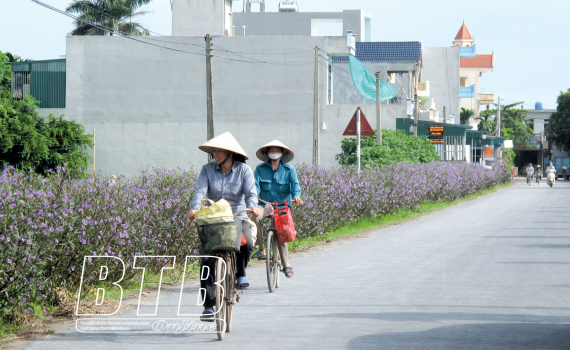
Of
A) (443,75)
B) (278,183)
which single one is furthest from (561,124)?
(278,183)

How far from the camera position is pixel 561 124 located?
85.9 metres

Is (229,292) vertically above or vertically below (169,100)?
below

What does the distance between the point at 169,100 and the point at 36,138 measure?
23.0ft

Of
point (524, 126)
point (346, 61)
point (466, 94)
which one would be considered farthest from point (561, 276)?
point (524, 126)

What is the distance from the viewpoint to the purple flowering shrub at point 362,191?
47.0 feet

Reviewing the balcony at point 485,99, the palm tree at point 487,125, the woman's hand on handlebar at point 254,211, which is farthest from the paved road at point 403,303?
the balcony at point 485,99

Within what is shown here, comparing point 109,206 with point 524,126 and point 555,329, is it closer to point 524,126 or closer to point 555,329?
point 555,329

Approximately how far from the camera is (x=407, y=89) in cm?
5216

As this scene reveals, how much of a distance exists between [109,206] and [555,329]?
4674 mm

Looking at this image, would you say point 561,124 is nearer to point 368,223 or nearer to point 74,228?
point 368,223

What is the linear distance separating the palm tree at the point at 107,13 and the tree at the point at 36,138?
22.5 meters

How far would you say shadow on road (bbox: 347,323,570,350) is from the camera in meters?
5.81

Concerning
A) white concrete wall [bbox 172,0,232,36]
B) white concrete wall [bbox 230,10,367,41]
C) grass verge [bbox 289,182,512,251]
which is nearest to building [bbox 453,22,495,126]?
white concrete wall [bbox 230,10,367,41]

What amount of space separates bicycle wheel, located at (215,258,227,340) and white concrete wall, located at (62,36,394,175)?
3139cm
